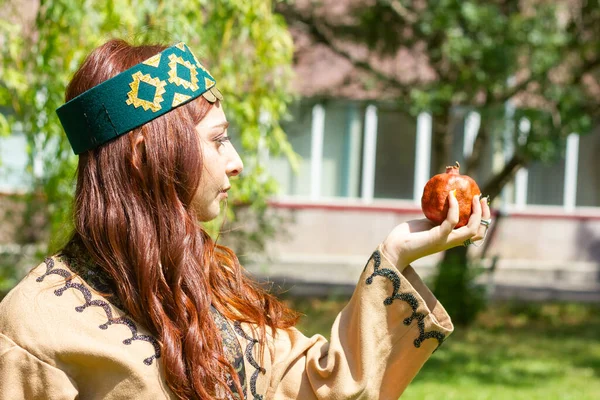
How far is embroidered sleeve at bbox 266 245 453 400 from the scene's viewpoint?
1953 millimetres

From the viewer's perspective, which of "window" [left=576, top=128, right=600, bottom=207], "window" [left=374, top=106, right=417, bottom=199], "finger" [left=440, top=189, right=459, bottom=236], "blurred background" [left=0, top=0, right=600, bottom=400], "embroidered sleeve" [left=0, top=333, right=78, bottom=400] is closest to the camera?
"embroidered sleeve" [left=0, top=333, right=78, bottom=400]

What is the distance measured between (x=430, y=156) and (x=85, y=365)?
1287 centimetres

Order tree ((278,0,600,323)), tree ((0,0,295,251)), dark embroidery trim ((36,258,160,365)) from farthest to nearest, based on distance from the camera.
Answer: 1. tree ((278,0,600,323))
2. tree ((0,0,295,251))
3. dark embroidery trim ((36,258,160,365))

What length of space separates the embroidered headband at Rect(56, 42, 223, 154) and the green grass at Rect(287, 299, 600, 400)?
331 cm

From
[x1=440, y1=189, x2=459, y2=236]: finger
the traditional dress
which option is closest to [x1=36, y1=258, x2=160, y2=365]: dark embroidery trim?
the traditional dress

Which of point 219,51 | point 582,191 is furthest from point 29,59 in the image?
point 582,191

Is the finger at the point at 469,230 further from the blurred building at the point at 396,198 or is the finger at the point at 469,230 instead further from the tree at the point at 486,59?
the blurred building at the point at 396,198

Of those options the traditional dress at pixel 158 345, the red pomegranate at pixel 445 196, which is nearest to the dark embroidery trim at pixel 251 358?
the traditional dress at pixel 158 345

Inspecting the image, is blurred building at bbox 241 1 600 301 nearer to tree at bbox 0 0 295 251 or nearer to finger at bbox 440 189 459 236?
tree at bbox 0 0 295 251

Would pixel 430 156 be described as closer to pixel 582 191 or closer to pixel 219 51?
pixel 582 191

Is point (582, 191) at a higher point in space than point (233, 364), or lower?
lower

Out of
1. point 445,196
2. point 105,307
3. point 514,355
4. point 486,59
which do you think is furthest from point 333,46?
point 105,307

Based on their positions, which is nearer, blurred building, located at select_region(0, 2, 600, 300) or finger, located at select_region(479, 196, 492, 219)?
finger, located at select_region(479, 196, 492, 219)

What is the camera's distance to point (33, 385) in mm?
1690
